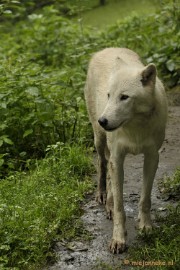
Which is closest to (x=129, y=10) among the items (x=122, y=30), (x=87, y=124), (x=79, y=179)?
(x=122, y=30)

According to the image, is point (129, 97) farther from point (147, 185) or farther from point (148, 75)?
point (147, 185)

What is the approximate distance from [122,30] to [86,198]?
23.2ft

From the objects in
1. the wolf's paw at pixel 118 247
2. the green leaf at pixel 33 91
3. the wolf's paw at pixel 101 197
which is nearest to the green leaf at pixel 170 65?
the green leaf at pixel 33 91

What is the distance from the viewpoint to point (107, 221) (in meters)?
5.57

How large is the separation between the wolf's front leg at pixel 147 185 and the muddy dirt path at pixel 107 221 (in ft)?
0.54

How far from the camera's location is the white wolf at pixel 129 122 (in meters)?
4.66

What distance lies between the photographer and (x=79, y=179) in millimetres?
6543

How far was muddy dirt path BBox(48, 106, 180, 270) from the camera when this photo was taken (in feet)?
15.9

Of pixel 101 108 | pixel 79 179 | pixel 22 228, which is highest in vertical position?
pixel 101 108

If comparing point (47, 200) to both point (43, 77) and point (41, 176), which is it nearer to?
point (41, 176)

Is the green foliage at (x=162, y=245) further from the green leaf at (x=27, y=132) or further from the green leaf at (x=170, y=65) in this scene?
the green leaf at (x=170, y=65)

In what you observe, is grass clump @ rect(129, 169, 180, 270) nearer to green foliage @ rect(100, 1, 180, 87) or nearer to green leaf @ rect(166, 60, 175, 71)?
green leaf @ rect(166, 60, 175, 71)

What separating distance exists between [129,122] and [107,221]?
1267mm

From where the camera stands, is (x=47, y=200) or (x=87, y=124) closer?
(x=47, y=200)
